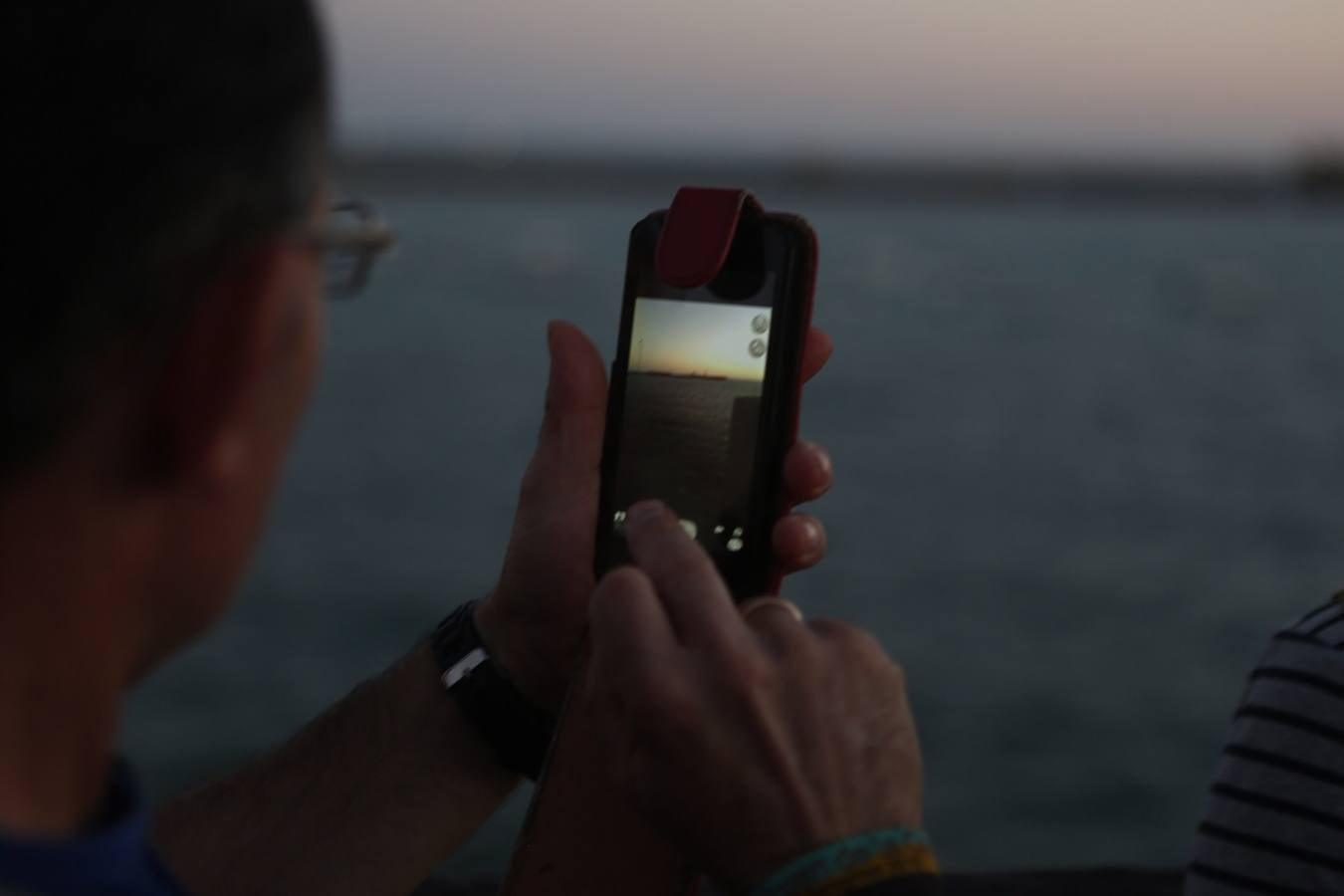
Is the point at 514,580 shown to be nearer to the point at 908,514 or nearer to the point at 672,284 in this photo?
the point at 672,284

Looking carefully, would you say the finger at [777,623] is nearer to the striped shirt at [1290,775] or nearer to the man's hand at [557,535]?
the man's hand at [557,535]

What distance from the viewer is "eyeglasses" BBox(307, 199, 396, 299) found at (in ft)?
3.96

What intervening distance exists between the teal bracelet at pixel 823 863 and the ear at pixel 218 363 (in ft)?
2.01

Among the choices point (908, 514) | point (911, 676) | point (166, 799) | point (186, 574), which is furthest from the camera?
point (908, 514)

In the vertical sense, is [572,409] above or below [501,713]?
above

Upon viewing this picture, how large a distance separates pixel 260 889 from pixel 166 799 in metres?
0.30

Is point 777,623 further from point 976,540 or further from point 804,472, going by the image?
point 976,540

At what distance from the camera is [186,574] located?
1181 millimetres

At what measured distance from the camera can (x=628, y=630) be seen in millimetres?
1410

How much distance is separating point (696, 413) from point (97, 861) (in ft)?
3.23

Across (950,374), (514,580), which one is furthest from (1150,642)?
(950,374)

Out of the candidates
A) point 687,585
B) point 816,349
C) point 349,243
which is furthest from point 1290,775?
point 349,243

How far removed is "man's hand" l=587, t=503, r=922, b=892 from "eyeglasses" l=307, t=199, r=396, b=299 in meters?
0.36

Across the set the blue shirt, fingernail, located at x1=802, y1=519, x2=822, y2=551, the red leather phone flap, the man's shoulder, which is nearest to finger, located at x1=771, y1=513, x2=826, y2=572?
fingernail, located at x1=802, y1=519, x2=822, y2=551
